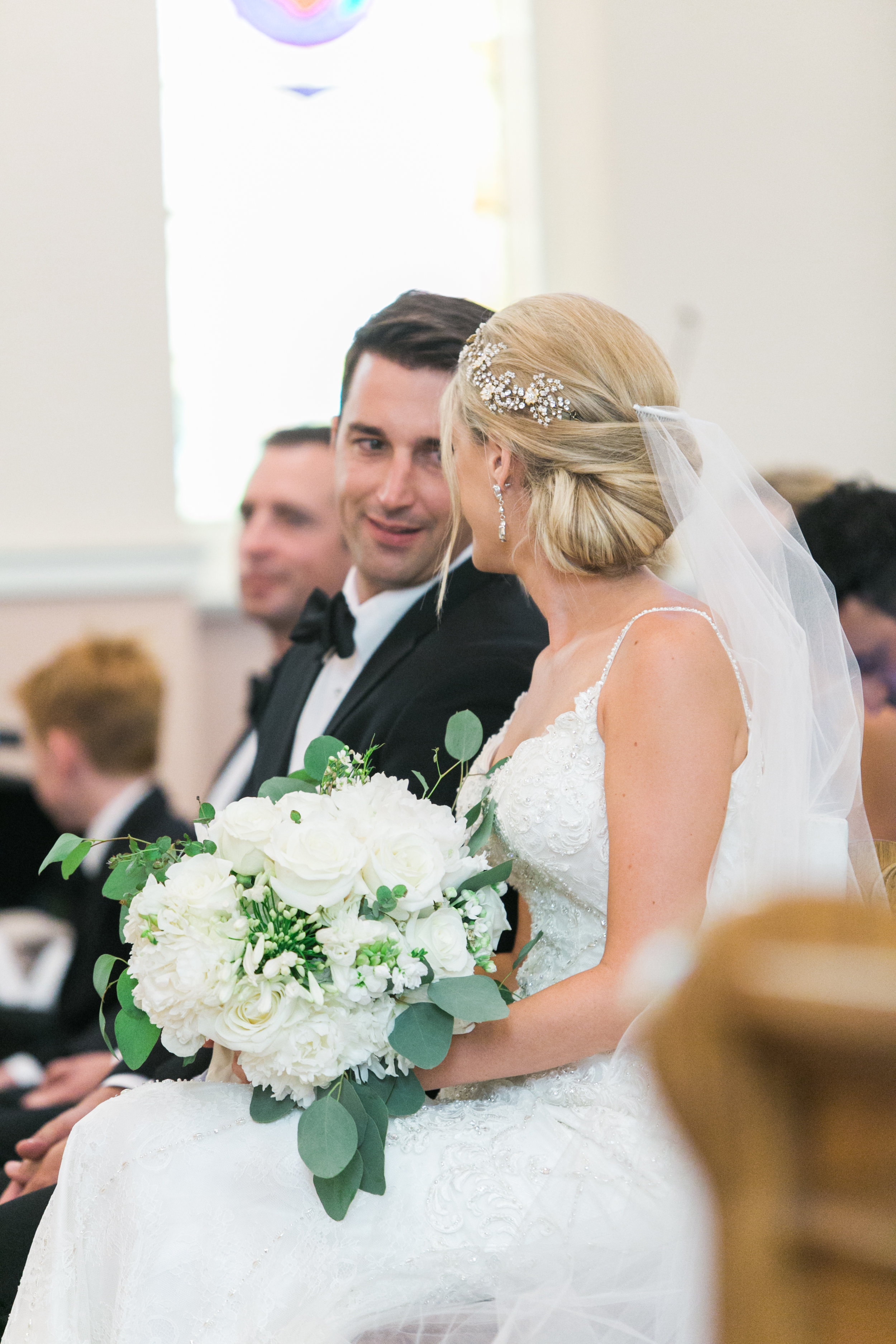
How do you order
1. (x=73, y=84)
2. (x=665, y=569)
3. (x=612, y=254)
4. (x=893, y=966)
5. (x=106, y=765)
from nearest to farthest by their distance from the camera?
(x=893, y=966) < (x=665, y=569) < (x=106, y=765) < (x=73, y=84) < (x=612, y=254)

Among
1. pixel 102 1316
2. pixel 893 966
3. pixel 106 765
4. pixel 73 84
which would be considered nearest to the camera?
pixel 893 966

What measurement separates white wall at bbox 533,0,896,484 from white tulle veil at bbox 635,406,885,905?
388 centimetres

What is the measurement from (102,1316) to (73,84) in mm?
4955

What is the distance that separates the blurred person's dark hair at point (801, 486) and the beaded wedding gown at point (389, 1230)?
1679 millimetres

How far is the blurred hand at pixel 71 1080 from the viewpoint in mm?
2375

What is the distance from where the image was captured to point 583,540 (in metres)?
1.79

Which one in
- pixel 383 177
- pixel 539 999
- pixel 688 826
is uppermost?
pixel 383 177

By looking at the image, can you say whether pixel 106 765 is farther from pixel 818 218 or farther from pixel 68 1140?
pixel 818 218

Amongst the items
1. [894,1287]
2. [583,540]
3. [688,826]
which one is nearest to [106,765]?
[583,540]

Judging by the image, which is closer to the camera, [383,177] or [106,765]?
[106,765]

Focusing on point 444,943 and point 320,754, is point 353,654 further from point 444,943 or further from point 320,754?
point 444,943

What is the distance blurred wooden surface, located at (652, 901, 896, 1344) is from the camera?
16.2 inches

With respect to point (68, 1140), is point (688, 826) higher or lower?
higher

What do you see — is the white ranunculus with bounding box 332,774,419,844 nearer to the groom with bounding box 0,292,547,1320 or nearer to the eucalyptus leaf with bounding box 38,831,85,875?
the eucalyptus leaf with bounding box 38,831,85,875
